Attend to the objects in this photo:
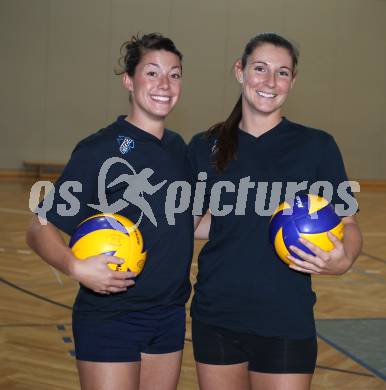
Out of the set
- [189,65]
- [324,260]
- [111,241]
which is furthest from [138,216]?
[189,65]

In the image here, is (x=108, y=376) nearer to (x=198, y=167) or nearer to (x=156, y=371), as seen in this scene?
(x=156, y=371)

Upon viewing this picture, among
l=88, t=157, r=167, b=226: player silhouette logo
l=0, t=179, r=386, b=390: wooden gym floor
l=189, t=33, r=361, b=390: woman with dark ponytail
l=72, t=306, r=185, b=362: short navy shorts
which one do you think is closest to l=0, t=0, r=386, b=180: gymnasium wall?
l=0, t=179, r=386, b=390: wooden gym floor

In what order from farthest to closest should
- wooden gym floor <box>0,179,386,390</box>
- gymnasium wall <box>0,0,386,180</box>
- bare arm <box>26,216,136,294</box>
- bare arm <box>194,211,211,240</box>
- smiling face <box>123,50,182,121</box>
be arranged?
gymnasium wall <box>0,0,386,180</box>, wooden gym floor <box>0,179,386,390</box>, bare arm <box>194,211,211,240</box>, smiling face <box>123,50,182,121</box>, bare arm <box>26,216,136,294</box>

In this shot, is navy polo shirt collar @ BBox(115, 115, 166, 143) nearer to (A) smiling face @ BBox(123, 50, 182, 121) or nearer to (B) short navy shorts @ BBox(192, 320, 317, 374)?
(A) smiling face @ BBox(123, 50, 182, 121)

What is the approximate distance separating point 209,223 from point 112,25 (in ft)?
39.3

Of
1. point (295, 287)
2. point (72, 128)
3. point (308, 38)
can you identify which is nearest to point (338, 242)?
point (295, 287)

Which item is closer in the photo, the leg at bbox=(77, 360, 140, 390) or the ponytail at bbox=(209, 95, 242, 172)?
the leg at bbox=(77, 360, 140, 390)

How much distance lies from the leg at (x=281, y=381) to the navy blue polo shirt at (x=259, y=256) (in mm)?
139

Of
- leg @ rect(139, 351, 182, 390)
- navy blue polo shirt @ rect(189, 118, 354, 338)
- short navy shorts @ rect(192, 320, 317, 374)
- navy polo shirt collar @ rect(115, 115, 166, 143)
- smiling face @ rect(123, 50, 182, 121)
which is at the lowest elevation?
leg @ rect(139, 351, 182, 390)

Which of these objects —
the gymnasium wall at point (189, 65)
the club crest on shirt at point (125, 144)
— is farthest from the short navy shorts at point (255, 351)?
the gymnasium wall at point (189, 65)

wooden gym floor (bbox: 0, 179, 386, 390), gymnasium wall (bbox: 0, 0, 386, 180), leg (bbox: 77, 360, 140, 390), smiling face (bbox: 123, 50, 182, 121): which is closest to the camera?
leg (bbox: 77, 360, 140, 390)

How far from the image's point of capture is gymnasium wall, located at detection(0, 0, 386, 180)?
45.5 ft

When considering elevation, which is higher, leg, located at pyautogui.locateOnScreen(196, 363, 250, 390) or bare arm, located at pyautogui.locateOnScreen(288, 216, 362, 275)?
bare arm, located at pyautogui.locateOnScreen(288, 216, 362, 275)

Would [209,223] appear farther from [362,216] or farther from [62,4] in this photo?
[62,4]
